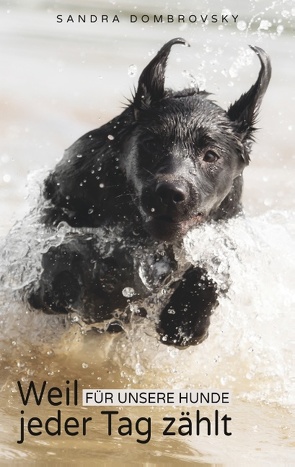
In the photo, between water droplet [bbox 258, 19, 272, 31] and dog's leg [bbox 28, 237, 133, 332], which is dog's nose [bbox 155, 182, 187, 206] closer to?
dog's leg [bbox 28, 237, 133, 332]

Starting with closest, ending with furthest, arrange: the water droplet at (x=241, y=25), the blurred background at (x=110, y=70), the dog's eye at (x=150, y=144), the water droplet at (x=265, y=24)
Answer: the dog's eye at (x=150, y=144)
the blurred background at (x=110, y=70)
the water droplet at (x=265, y=24)
the water droplet at (x=241, y=25)

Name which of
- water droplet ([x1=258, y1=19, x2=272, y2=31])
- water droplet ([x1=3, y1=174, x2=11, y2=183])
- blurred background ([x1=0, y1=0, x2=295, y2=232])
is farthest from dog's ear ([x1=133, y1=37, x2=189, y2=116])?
water droplet ([x1=258, y1=19, x2=272, y2=31])

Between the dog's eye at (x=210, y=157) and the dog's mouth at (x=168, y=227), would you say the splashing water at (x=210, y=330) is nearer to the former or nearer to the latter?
the dog's mouth at (x=168, y=227)

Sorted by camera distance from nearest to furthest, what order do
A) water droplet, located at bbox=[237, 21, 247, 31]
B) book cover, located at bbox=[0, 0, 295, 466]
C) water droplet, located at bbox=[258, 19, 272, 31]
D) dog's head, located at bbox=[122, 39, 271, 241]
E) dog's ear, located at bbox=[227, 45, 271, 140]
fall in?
book cover, located at bbox=[0, 0, 295, 466]
dog's head, located at bbox=[122, 39, 271, 241]
dog's ear, located at bbox=[227, 45, 271, 140]
water droplet, located at bbox=[258, 19, 272, 31]
water droplet, located at bbox=[237, 21, 247, 31]

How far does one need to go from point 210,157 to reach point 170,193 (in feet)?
1.47

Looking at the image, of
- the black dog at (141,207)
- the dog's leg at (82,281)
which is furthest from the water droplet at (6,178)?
the dog's leg at (82,281)

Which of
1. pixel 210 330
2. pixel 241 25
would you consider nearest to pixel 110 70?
pixel 241 25

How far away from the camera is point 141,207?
163 inches

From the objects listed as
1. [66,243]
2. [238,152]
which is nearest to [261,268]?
[238,152]

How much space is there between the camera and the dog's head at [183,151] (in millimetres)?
4035

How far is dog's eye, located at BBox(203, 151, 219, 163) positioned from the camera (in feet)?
14.0

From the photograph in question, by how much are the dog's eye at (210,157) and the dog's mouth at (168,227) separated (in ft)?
0.94

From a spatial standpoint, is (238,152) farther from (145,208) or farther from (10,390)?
(10,390)

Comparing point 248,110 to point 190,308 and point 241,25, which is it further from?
point 241,25
